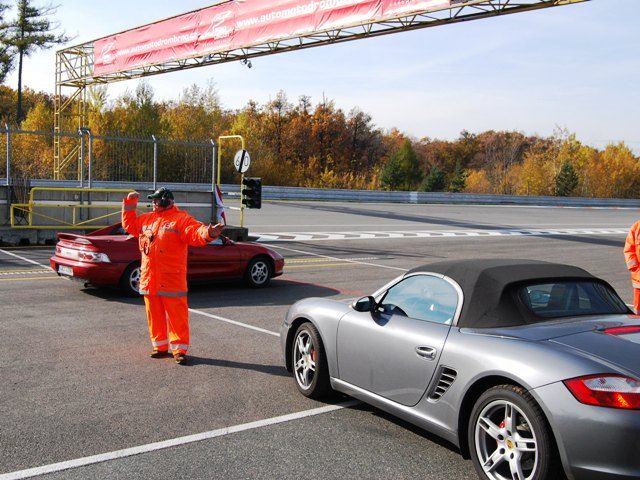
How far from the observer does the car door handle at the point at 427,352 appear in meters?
4.25

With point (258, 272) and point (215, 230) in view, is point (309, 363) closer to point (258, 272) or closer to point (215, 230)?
point (215, 230)

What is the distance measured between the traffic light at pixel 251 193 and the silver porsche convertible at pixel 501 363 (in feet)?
39.8

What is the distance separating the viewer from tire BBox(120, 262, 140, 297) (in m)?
10.2

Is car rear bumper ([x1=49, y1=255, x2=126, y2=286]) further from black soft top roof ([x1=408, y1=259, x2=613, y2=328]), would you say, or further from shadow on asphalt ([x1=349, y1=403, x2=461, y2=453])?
black soft top roof ([x1=408, y1=259, x2=613, y2=328])

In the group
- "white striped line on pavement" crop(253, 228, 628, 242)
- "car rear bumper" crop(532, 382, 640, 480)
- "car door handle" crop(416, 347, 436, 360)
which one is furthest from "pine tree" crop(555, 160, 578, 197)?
"car rear bumper" crop(532, 382, 640, 480)

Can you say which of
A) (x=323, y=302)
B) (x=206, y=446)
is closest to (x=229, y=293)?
(x=323, y=302)

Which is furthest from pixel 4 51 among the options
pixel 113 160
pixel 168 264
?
pixel 168 264

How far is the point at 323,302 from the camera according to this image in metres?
5.68

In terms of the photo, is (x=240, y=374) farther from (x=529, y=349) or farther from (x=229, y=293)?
(x=229, y=293)

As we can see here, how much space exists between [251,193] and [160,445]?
1352 cm

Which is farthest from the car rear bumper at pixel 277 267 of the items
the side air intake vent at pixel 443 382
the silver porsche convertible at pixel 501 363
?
the side air intake vent at pixel 443 382

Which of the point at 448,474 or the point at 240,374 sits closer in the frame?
the point at 448,474

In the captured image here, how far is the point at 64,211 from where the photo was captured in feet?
58.3

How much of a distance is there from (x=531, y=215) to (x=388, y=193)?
9961mm
